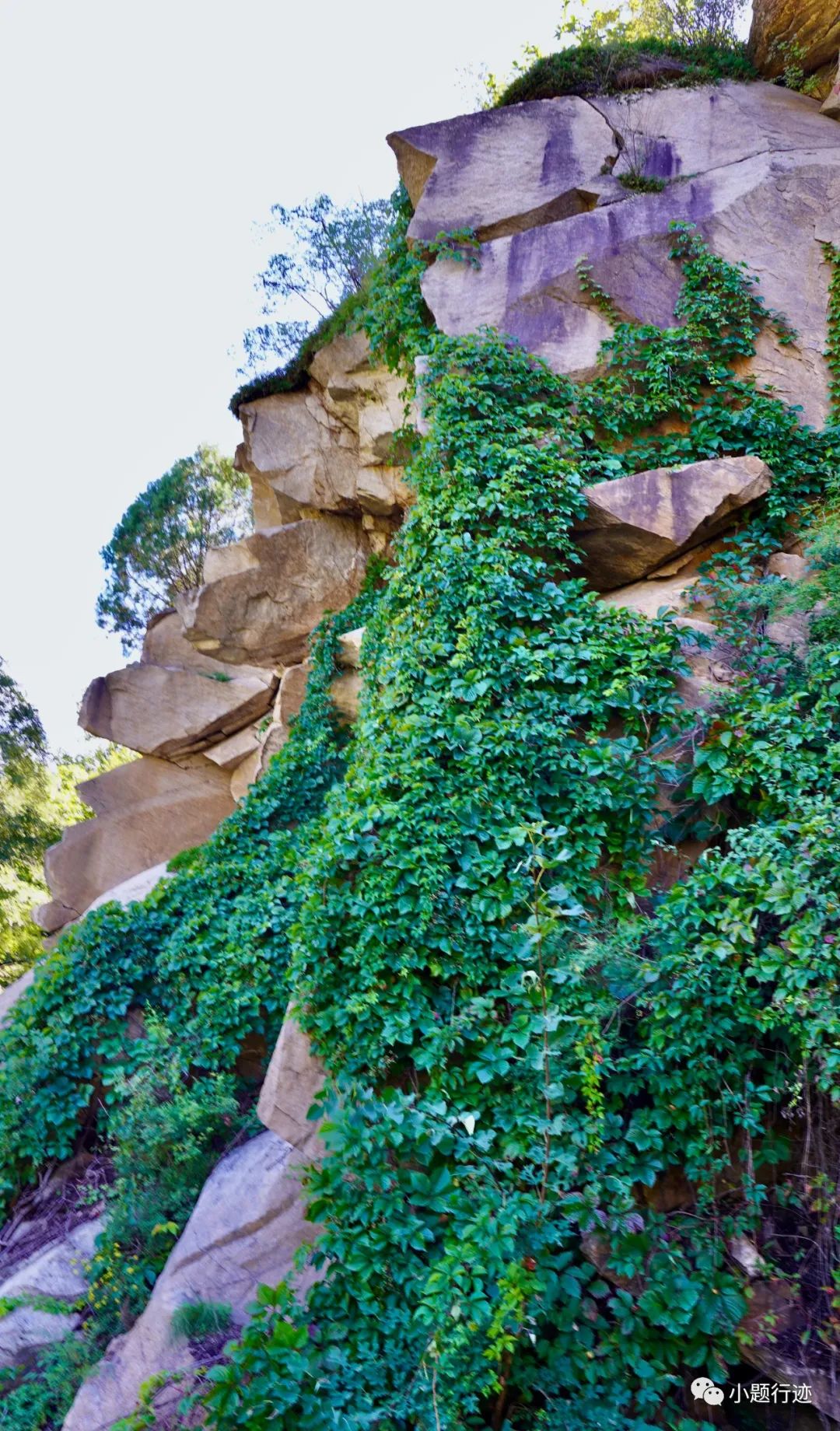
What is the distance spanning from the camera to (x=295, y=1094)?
5.95m

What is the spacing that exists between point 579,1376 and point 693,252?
9.16 m

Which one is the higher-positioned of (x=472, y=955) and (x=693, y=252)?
(x=693, y=252)

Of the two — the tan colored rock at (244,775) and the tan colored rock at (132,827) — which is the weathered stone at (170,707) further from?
the tan colored rock at (244,775)

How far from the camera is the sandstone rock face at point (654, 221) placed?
8.83m

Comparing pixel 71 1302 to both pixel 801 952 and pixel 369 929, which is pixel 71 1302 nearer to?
pixel 369 929

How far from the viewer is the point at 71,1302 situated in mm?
6539

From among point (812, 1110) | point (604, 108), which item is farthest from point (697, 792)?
point (604, 108)

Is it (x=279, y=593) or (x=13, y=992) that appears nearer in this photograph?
(x=13, y=992)

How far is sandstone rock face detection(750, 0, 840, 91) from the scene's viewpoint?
1027 centimetres

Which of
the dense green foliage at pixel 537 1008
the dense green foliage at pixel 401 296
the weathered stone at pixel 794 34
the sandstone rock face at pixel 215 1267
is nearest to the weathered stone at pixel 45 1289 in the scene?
the sandstone rock face at pixel 215 1267

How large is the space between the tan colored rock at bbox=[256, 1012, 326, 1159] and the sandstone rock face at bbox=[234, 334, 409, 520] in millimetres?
7780

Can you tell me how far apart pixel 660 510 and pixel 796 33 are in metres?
7.20

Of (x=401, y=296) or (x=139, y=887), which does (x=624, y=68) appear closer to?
(x=401, y=296)

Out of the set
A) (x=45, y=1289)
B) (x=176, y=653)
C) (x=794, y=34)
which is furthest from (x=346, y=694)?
(x=794, y=34)
